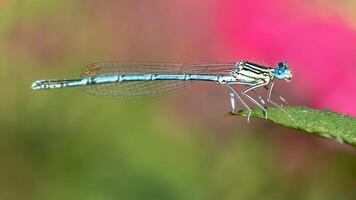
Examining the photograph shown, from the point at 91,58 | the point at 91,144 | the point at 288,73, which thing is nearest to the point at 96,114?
the point at 91,144

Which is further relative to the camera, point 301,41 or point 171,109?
point 171,109

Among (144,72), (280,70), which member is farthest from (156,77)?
(280,70)

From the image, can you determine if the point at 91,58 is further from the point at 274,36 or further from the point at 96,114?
the point at 274,36

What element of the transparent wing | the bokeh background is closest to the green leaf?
the bokeh background

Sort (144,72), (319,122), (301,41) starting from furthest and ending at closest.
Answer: (144,72) < (301,41) < (319,122)

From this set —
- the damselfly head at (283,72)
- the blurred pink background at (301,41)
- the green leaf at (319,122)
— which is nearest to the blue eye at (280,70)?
the damselfly head at (283,72)

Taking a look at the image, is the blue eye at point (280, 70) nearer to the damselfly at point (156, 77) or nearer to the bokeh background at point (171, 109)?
the damselfly at point (156, 77)

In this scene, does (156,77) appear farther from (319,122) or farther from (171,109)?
(319,122)
